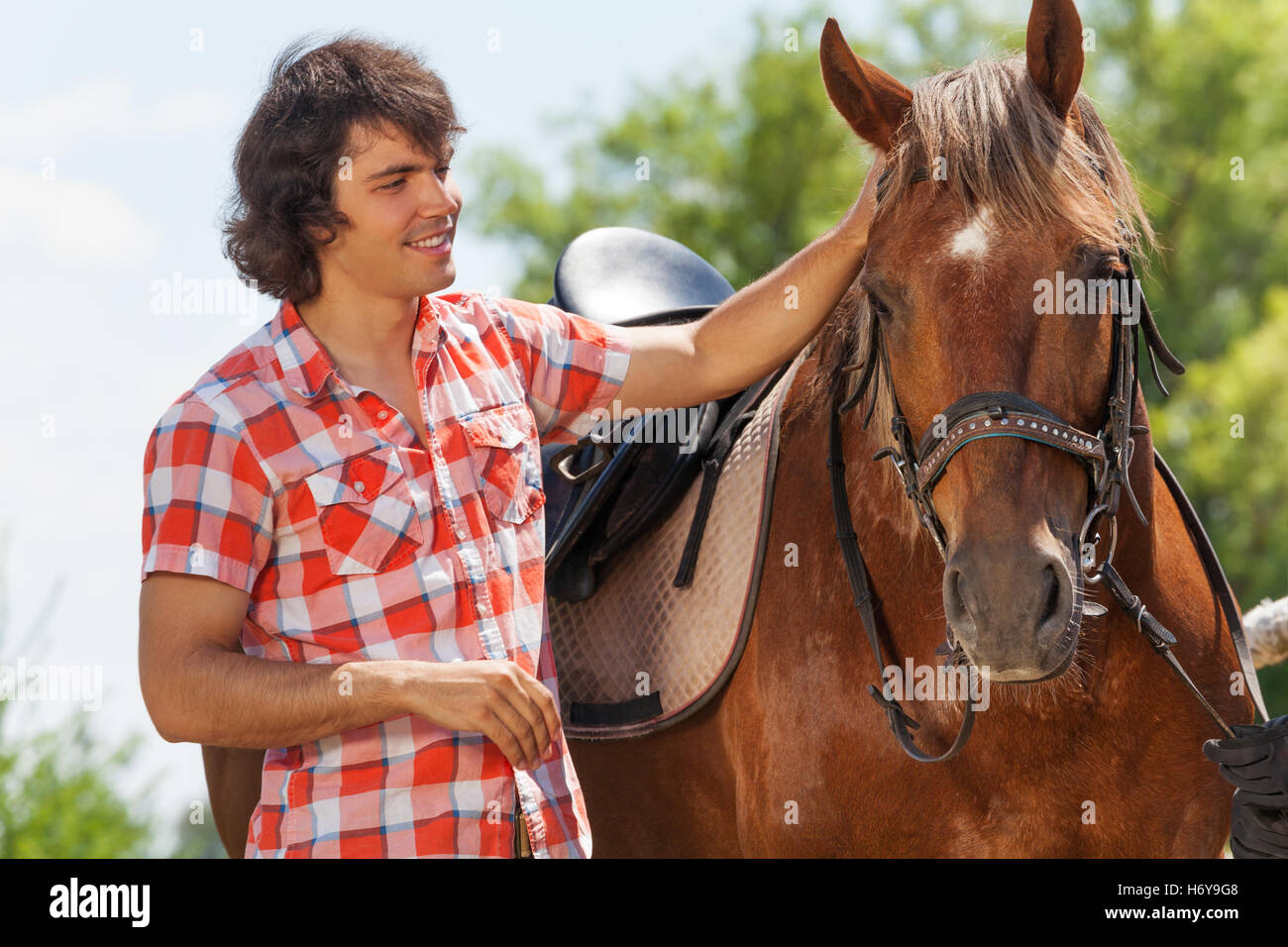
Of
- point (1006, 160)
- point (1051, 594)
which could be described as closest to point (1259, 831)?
point (1051, 594)

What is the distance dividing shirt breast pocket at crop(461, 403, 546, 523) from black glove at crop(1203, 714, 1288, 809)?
4.47 ft

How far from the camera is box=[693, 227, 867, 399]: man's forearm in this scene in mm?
2668

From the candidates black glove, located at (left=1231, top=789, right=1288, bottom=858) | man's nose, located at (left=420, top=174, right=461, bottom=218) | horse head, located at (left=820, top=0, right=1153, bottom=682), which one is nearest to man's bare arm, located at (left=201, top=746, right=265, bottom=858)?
man's nose, located at (left=420, top=174, right=461, bottom=218)

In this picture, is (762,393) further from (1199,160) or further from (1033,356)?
(1199,160)

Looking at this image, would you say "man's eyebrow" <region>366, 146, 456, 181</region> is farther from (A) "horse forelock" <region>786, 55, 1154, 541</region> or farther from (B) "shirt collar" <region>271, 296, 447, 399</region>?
(A) "horse forelock" <region>786, 55, 1154, 541</region>

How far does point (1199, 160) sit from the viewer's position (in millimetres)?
18484

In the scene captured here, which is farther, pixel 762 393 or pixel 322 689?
pixel 762 393

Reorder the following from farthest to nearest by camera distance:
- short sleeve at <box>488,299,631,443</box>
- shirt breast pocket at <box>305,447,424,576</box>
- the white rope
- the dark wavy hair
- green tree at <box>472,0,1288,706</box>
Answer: green tree at <box>472,0,1288,706</box>, the white rope, short sleeve at <box>488,299,631,443</box>, the dark wavy hair, shirt breast pocket at <box>305,447,424,576</box>

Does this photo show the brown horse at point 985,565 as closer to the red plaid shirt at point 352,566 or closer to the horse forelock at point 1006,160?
the horse forelock at point 1006,160

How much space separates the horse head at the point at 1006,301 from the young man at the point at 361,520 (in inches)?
9.5

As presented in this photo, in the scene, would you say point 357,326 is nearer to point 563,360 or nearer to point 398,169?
point 398,169
